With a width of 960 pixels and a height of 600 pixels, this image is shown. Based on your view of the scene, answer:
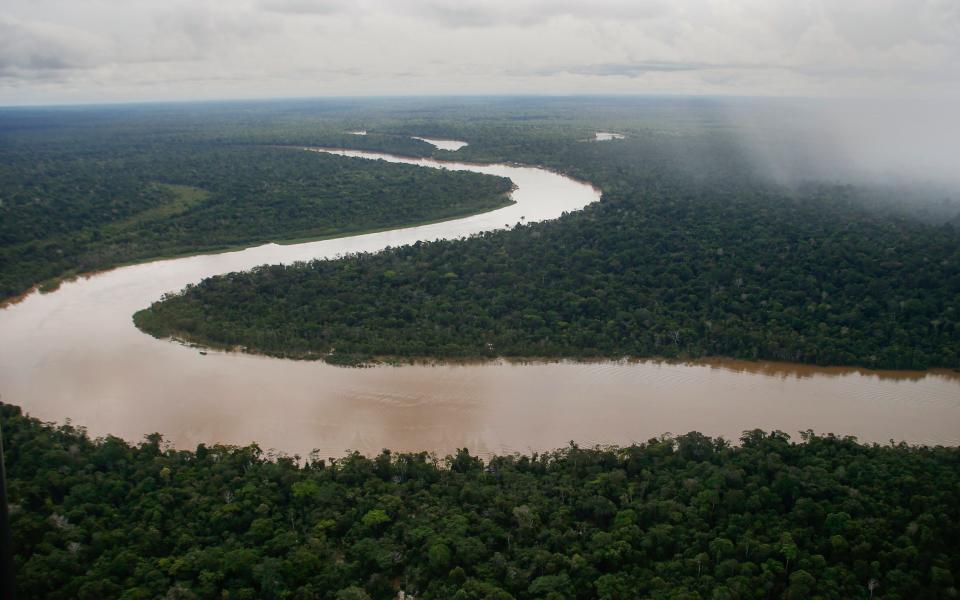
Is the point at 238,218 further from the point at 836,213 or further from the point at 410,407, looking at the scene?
the point at 836,213

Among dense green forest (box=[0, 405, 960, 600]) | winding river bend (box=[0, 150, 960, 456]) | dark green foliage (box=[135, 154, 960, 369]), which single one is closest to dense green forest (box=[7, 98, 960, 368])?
dark green foliage (box=[135, 154, 960, 369])

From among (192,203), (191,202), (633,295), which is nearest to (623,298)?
(633,295)

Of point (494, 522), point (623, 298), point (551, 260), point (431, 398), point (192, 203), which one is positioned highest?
point (192, 203)

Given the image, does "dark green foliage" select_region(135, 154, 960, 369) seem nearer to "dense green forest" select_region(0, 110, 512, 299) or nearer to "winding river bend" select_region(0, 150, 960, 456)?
"winding river bend" select_region(0, 150, 960, 456)

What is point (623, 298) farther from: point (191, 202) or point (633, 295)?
point (191, 202)

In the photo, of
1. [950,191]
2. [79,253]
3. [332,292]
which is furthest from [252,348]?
[950,191]

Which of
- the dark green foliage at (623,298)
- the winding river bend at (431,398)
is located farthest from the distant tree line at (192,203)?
the winding river bend at (431,398)

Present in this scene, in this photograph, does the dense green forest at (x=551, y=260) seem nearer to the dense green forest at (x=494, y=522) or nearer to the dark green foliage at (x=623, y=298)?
the dark green foliage at (x=623, y=298)

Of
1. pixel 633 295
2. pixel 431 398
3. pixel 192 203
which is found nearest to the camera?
pixel 431 398
